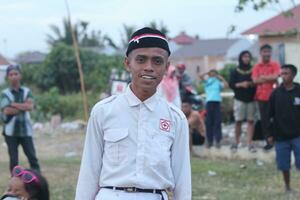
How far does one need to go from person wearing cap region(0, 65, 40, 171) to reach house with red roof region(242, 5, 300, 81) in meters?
7.82

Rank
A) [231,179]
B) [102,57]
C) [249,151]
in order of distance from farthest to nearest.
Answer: [102,57] → [249,151] → [231,179]

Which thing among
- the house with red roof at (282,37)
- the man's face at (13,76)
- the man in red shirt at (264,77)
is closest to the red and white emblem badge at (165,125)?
the man's face at (13,76)

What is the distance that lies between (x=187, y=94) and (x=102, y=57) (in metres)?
29.4

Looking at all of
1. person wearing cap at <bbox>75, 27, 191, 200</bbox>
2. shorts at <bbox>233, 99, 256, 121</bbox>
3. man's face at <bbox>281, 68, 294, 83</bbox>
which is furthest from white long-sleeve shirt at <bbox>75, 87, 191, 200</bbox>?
shorts at <bbox>233, 99, 256, 121</bbox>

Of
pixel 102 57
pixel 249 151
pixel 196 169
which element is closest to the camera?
pixel 196 169

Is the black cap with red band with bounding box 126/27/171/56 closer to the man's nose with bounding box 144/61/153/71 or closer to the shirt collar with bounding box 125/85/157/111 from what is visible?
the man's nose with bounding box 144/61/153/71

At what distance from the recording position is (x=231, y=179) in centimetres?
1068

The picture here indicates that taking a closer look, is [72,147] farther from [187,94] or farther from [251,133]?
[251,133]

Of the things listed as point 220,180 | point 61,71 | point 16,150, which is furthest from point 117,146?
point 61,71

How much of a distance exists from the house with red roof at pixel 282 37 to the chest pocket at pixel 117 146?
40.5 ft

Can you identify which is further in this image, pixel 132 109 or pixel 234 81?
pixel 234 81

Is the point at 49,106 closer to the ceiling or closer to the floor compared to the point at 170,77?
closer to the floor

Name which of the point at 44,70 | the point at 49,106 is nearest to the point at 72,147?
the point at 49,106

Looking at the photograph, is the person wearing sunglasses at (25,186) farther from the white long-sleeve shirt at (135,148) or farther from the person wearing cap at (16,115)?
the person wearing cap at (16,115)
